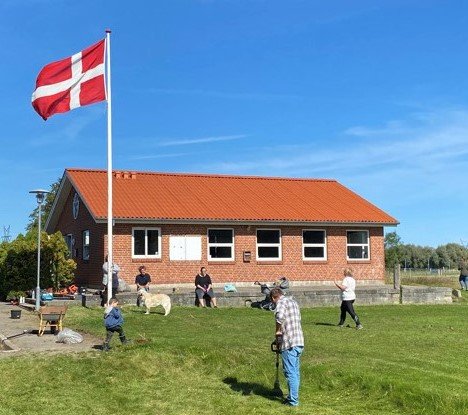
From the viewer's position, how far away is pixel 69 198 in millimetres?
33969

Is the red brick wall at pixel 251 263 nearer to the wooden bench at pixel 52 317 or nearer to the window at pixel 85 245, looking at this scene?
the window at pixel 85 245

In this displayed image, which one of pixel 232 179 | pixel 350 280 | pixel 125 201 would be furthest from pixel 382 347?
pixel 232 179

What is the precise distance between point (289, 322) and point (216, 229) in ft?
68.2

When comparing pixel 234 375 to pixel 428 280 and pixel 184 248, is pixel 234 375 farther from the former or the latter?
pixel 428 280

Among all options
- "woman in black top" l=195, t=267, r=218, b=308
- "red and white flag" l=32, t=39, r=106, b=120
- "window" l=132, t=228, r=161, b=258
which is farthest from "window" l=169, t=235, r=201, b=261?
"red and white flag" l=32, t=39, r=106, b=120

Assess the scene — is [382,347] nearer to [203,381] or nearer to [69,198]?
[203,381]

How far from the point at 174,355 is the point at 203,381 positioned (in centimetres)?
141

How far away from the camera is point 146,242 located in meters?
29.2

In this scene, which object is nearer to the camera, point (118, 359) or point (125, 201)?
point (118, 359)

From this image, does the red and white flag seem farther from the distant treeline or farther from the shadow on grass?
the distant treeline

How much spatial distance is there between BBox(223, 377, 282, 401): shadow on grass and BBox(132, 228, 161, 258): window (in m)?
17.6

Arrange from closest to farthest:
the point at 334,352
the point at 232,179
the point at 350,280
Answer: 1. the point at 334,352
2. the point at 350,280
3. the point at 232,179

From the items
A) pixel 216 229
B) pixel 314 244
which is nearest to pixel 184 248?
pixel 216 229

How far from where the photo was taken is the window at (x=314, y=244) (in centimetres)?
3219
